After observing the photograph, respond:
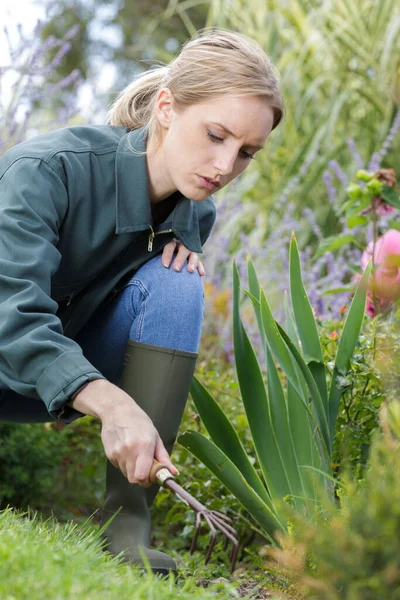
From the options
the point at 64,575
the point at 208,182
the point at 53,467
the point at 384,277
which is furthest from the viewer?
the point at 53,467

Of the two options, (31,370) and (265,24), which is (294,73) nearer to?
(265,24)

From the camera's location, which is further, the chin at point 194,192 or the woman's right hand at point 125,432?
the chin at point 194,192

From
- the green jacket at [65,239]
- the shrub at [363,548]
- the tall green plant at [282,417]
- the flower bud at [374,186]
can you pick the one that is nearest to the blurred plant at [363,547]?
the shrub at [363,548]

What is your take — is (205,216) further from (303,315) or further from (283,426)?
(283,426)

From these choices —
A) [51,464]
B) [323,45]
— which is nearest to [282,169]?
[323,45]

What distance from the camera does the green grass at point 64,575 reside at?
3.67ft

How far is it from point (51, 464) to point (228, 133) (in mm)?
1392

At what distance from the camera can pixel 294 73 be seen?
535 centimetres

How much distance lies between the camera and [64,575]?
119 cm

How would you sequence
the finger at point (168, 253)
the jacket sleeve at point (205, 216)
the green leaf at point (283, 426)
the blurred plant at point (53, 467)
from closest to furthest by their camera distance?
1. the green leaf at point (283, 426)
2. the finger at point (168, 253)
3. the jacket sleeve at point (205, 216)
4. the blurred plant at point (53, 467)

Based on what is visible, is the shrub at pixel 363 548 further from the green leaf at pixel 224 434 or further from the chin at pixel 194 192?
the chin at pixel 194 192

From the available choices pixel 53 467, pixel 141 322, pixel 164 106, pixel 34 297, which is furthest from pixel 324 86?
pixel 34 297

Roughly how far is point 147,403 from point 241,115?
2.15 feet

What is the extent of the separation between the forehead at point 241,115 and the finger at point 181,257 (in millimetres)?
342
